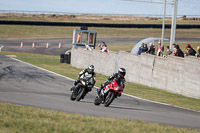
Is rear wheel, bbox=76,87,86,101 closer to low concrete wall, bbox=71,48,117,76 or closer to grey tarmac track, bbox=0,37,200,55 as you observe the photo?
low concrete wall, bbox=71,48,117,76

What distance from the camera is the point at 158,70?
21141 mm

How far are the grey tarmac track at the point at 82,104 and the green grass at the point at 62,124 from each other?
1.35 metres

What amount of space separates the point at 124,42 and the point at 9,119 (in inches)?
1943

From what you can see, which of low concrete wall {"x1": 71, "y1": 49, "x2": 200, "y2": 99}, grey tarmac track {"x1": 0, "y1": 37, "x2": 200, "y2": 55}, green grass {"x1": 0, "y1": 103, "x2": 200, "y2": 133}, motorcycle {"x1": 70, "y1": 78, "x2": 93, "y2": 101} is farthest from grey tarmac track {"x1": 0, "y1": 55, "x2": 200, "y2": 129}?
grey tarmac track {"x1": 0, "y1": 37, "x2": 200, "y2": 55}

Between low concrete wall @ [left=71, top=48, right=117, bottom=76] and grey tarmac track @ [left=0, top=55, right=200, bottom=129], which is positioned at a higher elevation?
low concrete wall @ [left=71, top=48, right=117, bottom=76]

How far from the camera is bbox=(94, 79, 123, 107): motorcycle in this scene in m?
13.3

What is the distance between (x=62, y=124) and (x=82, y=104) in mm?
4827

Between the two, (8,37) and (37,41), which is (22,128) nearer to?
(37,41)

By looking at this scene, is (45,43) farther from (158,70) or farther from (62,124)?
(62,124)

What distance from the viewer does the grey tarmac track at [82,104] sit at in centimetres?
1187

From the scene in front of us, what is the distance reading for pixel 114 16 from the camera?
351 feet

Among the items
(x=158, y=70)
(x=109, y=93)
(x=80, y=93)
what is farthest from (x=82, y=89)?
(x=158, y=70)

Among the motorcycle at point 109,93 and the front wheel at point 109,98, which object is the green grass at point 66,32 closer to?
the motorcycle at point 109,93

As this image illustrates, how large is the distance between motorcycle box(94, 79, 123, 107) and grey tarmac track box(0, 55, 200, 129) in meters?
0.20
